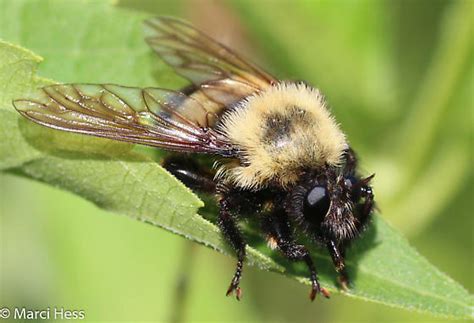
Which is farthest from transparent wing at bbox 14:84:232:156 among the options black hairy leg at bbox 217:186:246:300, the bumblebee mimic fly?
black hairy leg at bbox 217:186:246:300

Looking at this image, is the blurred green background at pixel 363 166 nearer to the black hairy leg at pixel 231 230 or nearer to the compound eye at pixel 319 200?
the black hairy leg at pixel 231 230

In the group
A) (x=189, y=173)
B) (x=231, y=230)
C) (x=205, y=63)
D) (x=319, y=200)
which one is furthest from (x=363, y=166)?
(x=231, y=230)

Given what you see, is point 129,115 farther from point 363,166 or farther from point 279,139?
point 363,166

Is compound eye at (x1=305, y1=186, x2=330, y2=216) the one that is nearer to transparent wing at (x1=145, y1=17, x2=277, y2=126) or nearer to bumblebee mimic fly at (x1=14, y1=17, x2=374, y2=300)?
bumblebee mimic fly at (x1=14, y1=17, x2=374, y2=300)

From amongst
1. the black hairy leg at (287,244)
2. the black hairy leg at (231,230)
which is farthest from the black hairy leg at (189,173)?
the black hairy leg at (287,244)

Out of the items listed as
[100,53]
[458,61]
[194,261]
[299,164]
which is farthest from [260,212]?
[458,61]

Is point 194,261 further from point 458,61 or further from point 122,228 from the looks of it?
point 458,61
